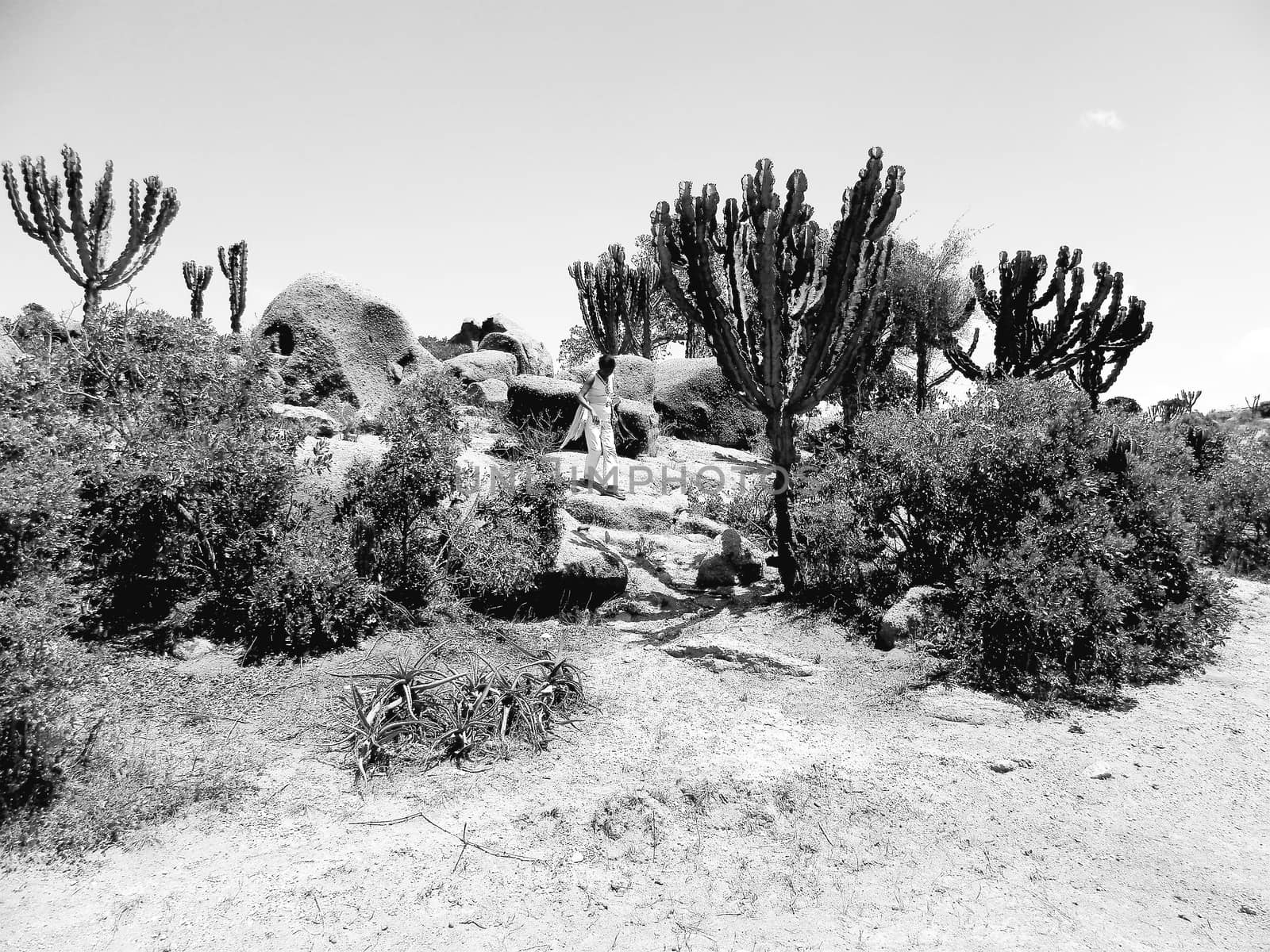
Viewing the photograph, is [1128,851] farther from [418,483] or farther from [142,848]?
[418,483]

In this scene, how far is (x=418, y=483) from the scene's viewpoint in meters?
7.12

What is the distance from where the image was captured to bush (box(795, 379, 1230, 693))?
6.16 m

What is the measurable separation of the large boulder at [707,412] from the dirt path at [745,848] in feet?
34.8

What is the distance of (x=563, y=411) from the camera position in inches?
496

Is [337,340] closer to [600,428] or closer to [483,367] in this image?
[483,367]

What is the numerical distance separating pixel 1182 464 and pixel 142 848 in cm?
818

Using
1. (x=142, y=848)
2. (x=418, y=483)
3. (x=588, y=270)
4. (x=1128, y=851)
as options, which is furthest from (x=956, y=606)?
(x=588, y=270)

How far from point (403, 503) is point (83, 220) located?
1304 cm

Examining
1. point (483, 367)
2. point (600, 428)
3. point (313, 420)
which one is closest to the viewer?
point (313, 420)

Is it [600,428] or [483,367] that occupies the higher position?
[483,367]

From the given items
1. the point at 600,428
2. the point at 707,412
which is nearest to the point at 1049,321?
the point at 707,412

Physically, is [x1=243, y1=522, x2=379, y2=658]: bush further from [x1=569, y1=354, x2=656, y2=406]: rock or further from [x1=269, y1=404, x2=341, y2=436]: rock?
[x1=569, y1=354, x2=656, y2=406]: rock

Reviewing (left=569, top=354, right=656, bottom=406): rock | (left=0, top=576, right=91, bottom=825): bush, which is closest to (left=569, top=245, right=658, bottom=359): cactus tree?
(left=569, top=354, right=656, bottom=406): rock

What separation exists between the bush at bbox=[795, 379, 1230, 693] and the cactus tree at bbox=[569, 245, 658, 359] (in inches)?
632
